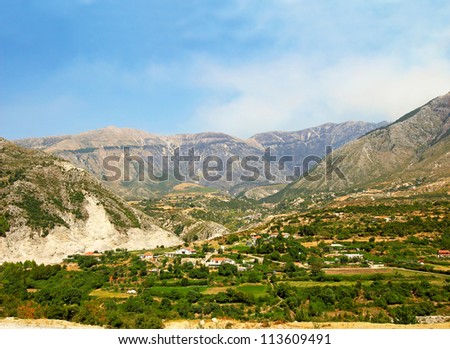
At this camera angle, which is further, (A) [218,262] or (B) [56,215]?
(B) [56,215]

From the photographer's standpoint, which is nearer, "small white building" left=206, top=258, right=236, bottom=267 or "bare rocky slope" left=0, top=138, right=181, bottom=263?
"small white building" left=206, top=258, right=236, bottom=267

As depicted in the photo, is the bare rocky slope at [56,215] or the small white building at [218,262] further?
the bare rocky slope at [56,215]

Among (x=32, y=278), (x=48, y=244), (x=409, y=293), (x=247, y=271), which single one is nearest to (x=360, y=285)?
(x=409, y=293)

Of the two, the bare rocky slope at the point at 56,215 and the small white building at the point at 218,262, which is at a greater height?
the bare rocky slope at the point at 56,215

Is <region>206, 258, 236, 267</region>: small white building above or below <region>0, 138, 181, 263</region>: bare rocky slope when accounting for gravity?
below

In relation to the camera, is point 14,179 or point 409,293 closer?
point 409,293
